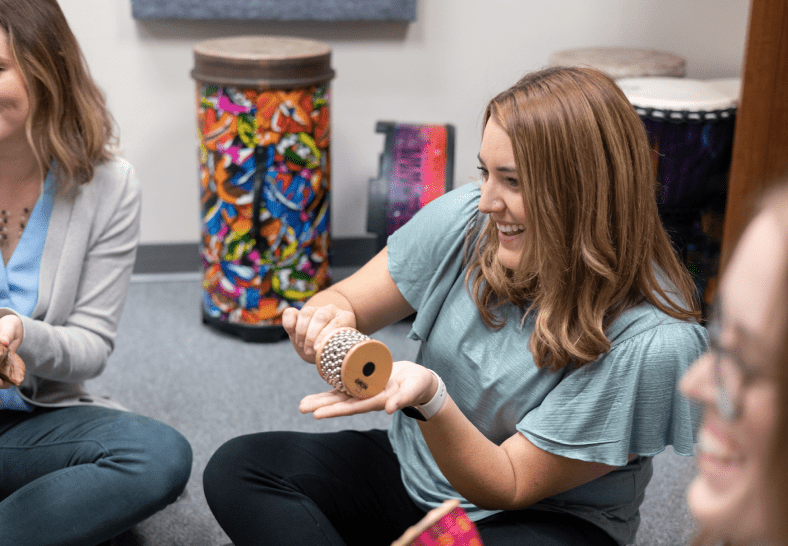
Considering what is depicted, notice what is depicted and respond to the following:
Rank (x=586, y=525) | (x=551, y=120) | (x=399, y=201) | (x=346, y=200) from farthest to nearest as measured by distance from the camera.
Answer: (x=346, y=200) < (x=399, y=201) < (x=586, y=525) < (x=551, y=120)

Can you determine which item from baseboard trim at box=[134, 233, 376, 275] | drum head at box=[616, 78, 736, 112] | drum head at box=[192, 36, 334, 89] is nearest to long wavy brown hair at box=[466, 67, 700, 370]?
drum head at box=[192, 36, 334, 89]

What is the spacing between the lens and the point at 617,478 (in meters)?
1.14

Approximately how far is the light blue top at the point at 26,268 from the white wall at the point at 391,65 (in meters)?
1.25

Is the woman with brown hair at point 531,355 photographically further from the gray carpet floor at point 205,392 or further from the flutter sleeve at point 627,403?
the gray carpet floor at point 205,392

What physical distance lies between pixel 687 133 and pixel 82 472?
5.82ft

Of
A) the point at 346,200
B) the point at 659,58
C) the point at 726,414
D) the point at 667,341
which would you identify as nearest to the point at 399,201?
the point at 346,200

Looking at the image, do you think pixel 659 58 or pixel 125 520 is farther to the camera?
pixel 659 58

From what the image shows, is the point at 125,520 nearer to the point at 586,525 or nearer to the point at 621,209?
the point at 586,525

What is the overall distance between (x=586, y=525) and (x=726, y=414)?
26.7 inches

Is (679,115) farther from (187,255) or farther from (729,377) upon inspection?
(729,377)

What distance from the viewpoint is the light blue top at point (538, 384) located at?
1.04 meters

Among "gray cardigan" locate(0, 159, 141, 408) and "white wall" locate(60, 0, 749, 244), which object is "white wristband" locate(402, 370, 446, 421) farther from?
"white wall" locate(60, 0, 749, 244)

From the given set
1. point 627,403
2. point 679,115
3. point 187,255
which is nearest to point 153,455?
point 627,403

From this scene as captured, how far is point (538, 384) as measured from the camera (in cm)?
110
